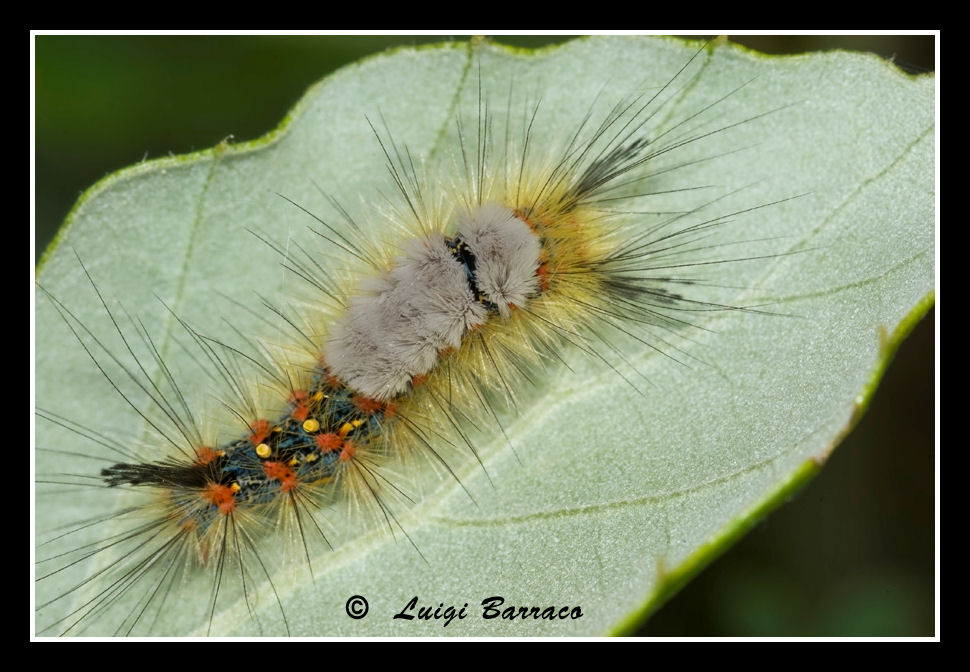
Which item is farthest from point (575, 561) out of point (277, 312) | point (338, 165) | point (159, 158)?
point (159, 158)

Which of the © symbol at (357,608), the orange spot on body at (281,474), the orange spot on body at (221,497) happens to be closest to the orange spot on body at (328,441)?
the orange spot on body at (281,474)

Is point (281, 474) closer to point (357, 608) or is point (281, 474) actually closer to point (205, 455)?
point (205, 455)

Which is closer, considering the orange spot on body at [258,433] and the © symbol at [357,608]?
the © symbol at [357,608]

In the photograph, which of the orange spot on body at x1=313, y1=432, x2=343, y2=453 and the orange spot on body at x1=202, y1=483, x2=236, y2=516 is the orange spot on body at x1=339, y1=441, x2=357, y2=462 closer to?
the orange spot on body at x1=313, y1=432, x2=343, y2=453

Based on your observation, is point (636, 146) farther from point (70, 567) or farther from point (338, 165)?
point (70, 567)

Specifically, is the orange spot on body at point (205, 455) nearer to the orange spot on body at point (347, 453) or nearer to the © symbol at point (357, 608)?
the orange spot on body at point (347, 453)

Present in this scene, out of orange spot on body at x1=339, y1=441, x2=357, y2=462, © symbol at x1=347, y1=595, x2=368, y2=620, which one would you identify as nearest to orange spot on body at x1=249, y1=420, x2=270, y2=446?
orange spot on body at x1=339, y1=441, x2=357, y2=462

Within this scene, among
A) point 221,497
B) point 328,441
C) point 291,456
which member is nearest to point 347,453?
point 328,441
